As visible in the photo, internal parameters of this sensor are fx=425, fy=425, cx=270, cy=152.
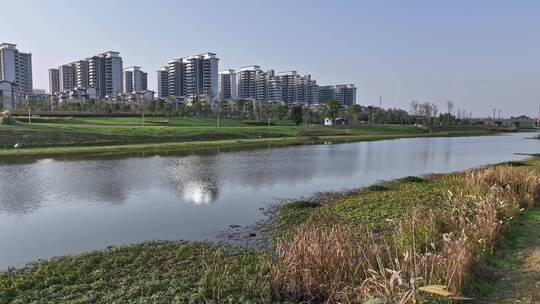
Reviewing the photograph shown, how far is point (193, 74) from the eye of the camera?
15900cm

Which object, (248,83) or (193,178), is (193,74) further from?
(193,178)

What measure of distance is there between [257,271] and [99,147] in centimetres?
3678

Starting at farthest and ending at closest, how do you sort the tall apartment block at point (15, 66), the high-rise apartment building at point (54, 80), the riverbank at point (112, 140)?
the high-rise apartment building at point (54, 80)
the tall apartment block at point (15, 66)
the riverbank at point (112, 140)

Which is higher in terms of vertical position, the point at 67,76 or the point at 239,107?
the point at 67,76

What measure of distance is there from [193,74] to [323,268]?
157667mm

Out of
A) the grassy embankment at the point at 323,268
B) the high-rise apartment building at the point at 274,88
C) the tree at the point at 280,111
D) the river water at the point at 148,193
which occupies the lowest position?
the river water at the point at 148,193

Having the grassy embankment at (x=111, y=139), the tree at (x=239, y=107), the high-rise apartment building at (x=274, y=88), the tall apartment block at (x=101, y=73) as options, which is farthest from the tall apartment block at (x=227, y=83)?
the grassy embankment at (x=111, y=139)

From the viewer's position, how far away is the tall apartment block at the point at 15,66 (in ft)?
425

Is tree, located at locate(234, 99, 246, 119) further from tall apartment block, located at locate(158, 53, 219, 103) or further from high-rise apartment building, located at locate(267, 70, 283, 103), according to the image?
high-rise apartment building, located at locate(267, 70, 283, 103)

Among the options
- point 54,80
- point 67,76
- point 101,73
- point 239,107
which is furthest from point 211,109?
point 54,80

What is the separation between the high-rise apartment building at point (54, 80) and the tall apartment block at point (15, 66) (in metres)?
25.2

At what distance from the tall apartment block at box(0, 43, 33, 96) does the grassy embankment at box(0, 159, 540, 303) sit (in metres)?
131

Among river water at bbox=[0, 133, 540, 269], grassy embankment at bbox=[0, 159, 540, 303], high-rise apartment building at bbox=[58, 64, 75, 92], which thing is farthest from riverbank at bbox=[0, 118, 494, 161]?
high-rise apartment building at bbox=[58, 64, 75, 92]

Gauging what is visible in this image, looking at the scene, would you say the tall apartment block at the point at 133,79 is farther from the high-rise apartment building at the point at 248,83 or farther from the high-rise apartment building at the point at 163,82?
the high-rise apartment building at the point at 248,83
